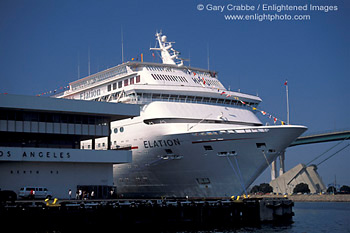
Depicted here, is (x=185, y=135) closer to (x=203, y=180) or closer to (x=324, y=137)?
(x=203, y=180)

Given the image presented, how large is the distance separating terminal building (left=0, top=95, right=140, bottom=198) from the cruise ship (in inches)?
162

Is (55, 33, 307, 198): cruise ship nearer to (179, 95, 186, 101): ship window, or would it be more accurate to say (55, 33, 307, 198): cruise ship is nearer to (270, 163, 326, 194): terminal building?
(179, 95, 186, 101): ship window

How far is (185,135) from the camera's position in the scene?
39812 mm

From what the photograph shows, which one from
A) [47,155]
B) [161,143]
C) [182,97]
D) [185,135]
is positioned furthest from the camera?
[182,97]

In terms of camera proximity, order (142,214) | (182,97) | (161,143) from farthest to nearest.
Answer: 1. (182,97)
2. (161,143)
3. (142,214)

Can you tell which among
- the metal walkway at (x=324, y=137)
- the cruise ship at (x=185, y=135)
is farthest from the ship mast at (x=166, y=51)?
the metal walkway at (x=324, y=137)

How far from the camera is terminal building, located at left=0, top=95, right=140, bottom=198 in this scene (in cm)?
3503

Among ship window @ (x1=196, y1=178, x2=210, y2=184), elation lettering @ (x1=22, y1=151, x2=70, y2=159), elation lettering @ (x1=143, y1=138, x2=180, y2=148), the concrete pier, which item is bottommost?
the concrete pier

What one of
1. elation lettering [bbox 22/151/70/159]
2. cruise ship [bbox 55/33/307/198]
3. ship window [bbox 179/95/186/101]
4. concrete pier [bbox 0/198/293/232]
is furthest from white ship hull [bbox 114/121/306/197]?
elation lettering [bbox 22/151/70/159]

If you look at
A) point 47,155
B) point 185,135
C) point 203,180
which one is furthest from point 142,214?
point 203,180

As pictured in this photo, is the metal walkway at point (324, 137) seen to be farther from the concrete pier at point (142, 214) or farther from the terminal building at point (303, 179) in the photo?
the concrete pier at point (142, 214)

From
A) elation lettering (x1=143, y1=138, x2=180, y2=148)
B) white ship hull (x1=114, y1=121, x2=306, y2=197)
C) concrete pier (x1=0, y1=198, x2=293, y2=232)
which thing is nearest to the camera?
concrete pier (x1=0, y1=198, x2=293, y2=232)

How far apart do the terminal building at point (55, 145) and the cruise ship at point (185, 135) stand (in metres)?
4.10

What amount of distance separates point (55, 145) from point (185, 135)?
9.44 meters
